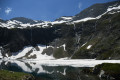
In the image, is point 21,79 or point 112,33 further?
point 112,33

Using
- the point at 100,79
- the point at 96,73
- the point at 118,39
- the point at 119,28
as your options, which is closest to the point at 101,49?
the point at 118,39

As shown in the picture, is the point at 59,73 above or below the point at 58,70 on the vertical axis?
above

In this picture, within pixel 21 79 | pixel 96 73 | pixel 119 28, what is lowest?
pixel 96 73

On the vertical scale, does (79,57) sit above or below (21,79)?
below

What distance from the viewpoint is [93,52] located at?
160 metres

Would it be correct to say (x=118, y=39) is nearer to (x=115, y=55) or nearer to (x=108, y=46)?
(x=108, y=46)

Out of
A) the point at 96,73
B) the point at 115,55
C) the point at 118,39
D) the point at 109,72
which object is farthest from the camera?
the point at 118,39

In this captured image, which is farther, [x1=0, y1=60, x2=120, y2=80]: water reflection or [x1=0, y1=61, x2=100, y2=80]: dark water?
[x1=0, y1=60, x2=120, y2=80]: water reflection

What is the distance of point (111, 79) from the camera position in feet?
145

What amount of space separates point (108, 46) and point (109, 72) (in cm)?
10480

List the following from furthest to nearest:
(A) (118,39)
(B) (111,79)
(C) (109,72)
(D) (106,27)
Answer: (D) (106,27)
(A) (118,39)
(C) (109,72)
(B) (111,79)

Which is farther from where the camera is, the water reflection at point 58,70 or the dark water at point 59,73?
the water reflection at point 58,70

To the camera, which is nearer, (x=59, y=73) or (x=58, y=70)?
(x=59, y=73)

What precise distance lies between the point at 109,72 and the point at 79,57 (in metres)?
123
